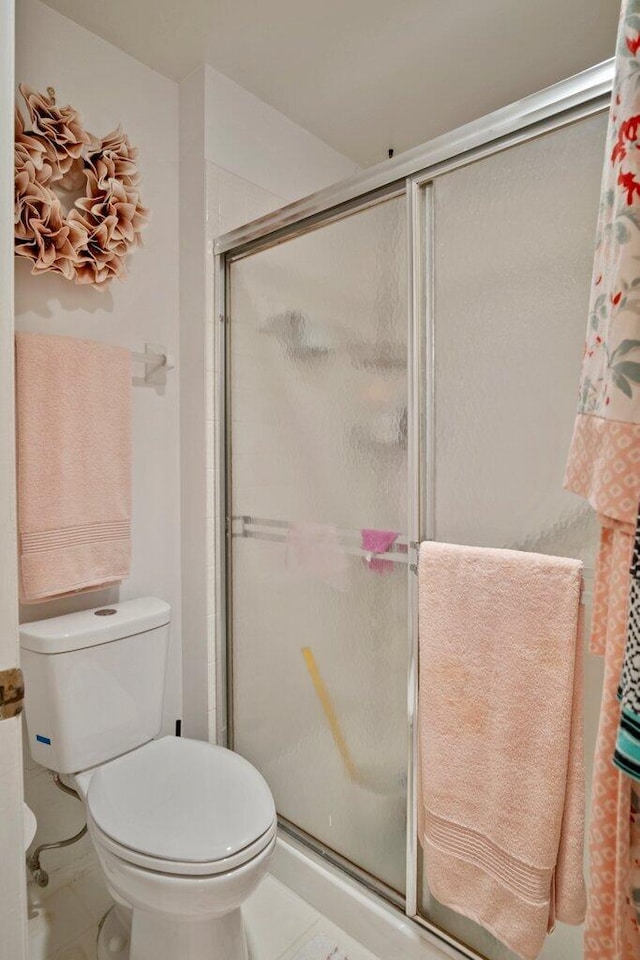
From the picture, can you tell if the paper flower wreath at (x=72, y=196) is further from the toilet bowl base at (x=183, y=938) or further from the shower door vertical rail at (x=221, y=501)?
A: the toilet bowl base at (x=183, y=938)

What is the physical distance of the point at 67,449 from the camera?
139 cm

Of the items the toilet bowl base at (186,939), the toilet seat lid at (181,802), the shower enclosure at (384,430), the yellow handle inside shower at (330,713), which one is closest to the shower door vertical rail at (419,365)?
the shower enclosure at (384,430)

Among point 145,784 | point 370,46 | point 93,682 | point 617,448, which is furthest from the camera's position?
point 370,46

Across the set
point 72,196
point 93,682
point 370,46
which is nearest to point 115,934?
point 93,682

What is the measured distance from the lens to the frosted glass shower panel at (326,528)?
1271 mm

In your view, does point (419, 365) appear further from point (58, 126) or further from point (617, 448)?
point (58, 126)

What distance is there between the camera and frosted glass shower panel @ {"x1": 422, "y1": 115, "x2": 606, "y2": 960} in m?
0.96

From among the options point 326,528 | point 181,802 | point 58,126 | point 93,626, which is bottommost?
point 181,802

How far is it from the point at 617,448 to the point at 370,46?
5.12 feet

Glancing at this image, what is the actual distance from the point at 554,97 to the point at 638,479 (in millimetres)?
730

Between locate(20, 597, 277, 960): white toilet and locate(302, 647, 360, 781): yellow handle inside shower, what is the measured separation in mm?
230

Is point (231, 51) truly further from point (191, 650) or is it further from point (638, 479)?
point (191, 650)

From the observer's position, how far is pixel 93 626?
138 cm

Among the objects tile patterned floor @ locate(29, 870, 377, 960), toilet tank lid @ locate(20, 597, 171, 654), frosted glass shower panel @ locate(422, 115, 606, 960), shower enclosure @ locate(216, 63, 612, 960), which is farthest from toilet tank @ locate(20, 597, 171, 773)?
frosted glass shower panel @ locate(422, 115, 606, 960)
